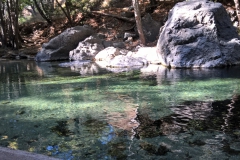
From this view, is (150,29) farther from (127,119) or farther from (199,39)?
(127,119)

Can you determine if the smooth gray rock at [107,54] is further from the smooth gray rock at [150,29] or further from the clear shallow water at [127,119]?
the clear shallow water at [127,119]

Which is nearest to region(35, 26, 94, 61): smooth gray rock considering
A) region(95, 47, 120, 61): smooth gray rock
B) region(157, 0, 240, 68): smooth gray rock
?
region(95, 47, 120, 61): smooth gray rock

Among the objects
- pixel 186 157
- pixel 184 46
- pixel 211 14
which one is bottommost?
pixel 186 157

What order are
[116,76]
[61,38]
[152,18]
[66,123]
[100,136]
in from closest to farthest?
[100,136] → [66,123] → [116,76] → [61,38] → [152,18]

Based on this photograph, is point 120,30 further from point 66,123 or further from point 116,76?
point 66,123

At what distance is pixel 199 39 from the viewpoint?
1020cm

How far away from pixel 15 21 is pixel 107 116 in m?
16.2

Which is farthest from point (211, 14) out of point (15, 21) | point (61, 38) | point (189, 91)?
point (15, 21)

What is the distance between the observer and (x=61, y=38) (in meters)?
16.6

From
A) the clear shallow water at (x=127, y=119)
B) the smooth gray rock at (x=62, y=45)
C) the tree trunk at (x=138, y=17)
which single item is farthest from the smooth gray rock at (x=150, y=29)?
the clear shallow water at (x=127, y=119)

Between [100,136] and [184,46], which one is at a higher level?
[184,46]

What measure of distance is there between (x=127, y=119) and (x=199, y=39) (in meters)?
6.56

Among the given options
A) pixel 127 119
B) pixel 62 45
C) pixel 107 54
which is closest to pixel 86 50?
pixel 107 54

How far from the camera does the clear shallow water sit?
339 cm
